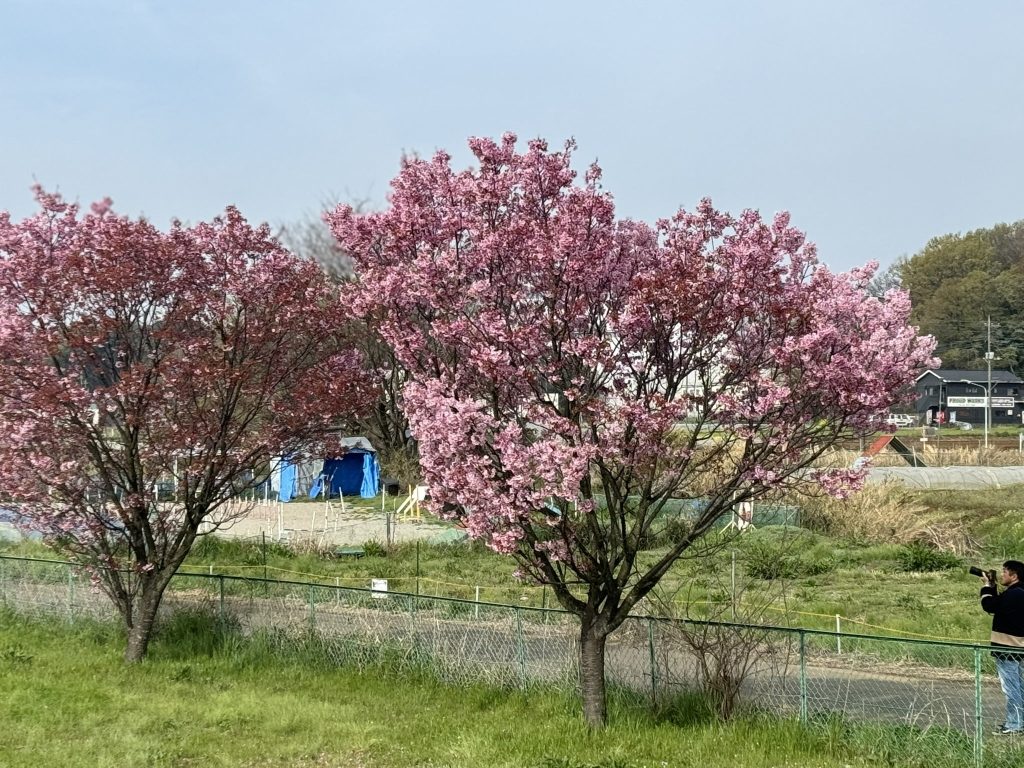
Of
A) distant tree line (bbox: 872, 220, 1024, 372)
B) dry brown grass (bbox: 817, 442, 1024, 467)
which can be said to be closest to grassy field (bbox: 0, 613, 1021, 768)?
dry brown grass (bbox: 817, 442, 1024, 467)

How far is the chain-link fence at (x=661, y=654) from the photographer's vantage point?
7.70 m

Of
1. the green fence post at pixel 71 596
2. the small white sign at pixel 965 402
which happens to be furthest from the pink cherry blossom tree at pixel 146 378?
the small white sign at pixel 965 402

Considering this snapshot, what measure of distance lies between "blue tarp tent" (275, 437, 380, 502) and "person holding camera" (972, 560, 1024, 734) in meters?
30.0

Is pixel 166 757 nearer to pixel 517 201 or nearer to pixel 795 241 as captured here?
pixel 517 201

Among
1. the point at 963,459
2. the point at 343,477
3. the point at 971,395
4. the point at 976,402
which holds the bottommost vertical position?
the point at 343,477

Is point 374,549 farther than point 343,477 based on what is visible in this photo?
No

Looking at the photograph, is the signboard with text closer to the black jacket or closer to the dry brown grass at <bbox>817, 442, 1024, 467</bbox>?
the dry brown grass at <bbox>817, 442, 1024, 467</bbox>

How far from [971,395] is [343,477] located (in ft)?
209

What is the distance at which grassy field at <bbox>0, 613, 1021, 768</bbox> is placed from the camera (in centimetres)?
709

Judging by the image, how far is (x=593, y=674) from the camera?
7.96 m

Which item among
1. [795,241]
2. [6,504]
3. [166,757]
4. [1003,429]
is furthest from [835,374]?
[1003,429]

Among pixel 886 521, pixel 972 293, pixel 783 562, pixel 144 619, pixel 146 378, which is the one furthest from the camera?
pixel 972 293

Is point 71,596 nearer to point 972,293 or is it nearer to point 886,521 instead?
point 886,521

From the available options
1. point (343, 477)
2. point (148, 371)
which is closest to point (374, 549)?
point (148, 371)
